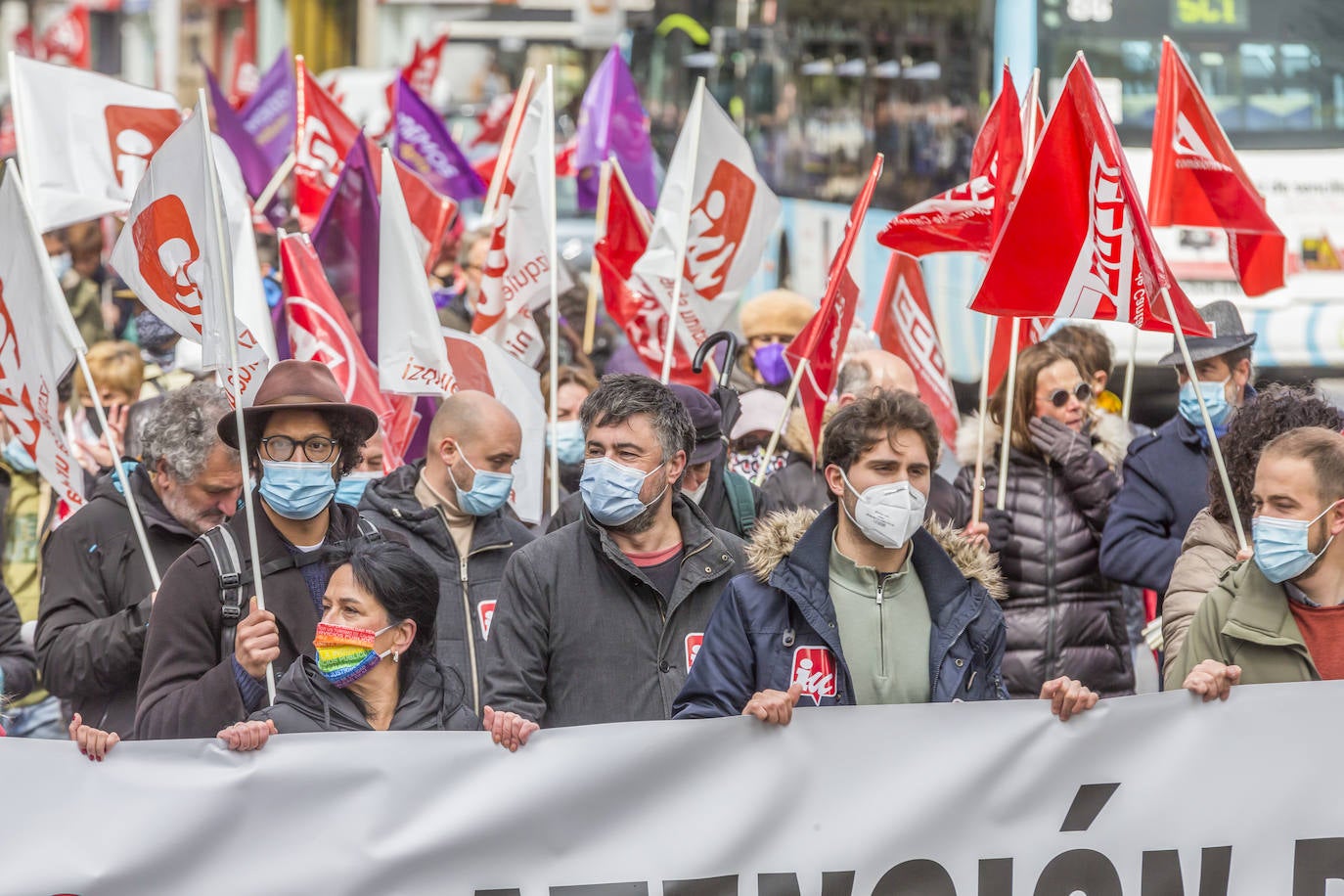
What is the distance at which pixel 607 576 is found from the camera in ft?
15.9

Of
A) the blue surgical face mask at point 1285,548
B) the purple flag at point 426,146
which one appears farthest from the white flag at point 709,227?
the blue surgical face mask at point 1285,548

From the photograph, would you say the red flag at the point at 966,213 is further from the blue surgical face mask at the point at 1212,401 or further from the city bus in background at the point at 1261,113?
the city bus in background at the point at 1261,113

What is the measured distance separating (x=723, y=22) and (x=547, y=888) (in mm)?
17716

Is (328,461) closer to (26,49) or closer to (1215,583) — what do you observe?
(1215,583)

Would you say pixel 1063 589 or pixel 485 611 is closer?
pixel 485 611

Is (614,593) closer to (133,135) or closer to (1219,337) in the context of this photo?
(1219,337)

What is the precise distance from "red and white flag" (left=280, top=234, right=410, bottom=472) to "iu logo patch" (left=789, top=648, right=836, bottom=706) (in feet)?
9.85

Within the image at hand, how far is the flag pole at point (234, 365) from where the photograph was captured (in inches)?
181

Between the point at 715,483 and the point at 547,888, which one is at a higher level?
the point at 715,483

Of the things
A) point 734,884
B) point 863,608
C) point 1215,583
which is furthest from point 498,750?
point 1215,583

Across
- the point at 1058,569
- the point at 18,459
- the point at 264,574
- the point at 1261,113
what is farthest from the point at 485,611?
the point at 1261,113

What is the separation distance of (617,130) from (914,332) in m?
4.51

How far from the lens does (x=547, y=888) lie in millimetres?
4270

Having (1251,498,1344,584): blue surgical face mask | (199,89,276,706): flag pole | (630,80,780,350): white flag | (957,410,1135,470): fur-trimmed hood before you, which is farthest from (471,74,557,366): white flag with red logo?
(1251,498,1344,584): blue surgical face mask
